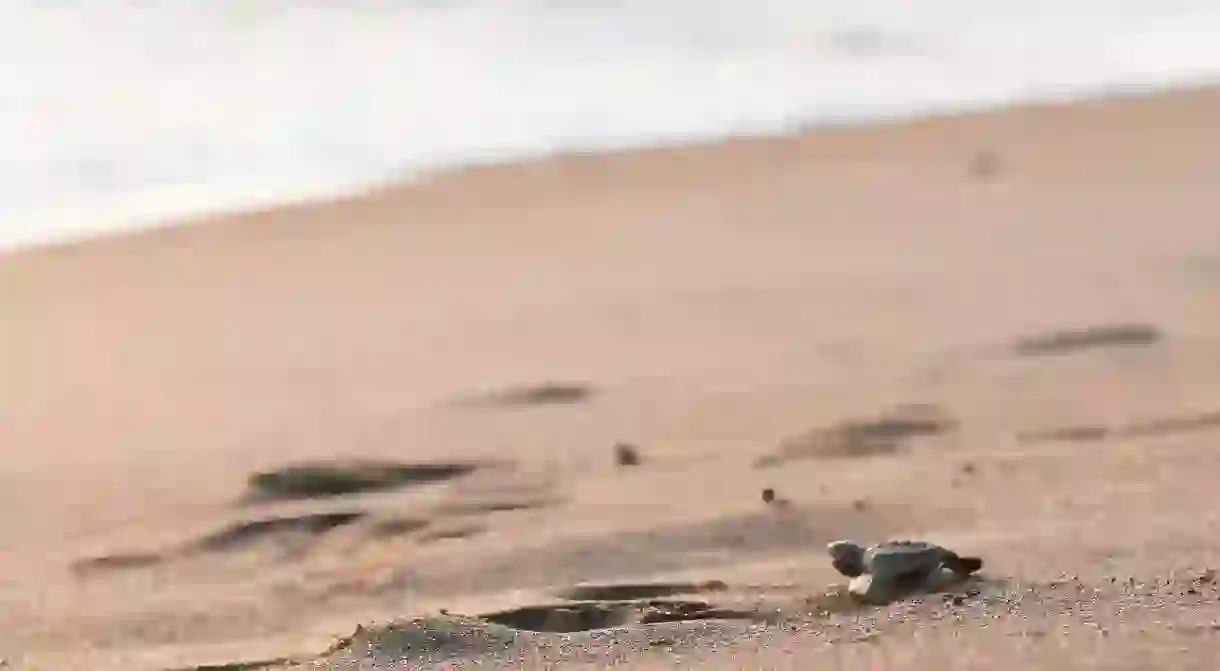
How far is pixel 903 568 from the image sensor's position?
1761mm

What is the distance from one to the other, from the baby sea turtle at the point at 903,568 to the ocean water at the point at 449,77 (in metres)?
3.17

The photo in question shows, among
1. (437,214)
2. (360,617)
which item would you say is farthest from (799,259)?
(360,617)

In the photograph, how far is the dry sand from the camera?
1838mm

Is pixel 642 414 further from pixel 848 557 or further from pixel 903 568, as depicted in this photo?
pixel 903 568

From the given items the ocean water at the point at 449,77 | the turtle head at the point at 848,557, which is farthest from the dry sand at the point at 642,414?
the ocean water at the point at 449,77

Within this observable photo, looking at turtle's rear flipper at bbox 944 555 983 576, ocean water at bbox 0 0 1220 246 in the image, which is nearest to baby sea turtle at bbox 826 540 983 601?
turtle's rear flipper at bbox 944 555 983 576

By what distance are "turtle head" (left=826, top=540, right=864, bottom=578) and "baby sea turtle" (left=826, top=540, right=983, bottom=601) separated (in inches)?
1.5

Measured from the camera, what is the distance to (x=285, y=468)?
8.80 feet

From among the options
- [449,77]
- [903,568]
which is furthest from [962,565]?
[449,77]

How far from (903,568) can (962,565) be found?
86mm

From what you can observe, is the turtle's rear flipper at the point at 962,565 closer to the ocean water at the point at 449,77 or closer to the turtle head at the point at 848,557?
the turtle head at the point at 848,557

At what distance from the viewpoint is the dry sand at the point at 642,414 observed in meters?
1.84

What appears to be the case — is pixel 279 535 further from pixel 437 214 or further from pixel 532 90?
pixel 532 90

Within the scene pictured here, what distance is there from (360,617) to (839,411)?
1.04 metres
